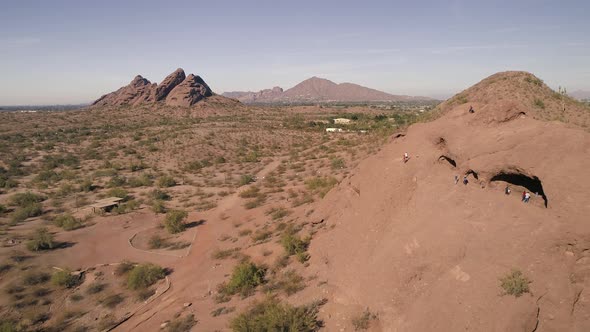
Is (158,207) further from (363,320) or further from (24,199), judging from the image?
(363,320)

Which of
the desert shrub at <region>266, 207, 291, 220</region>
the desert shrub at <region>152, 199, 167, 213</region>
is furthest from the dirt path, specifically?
the desert shrub at <region>152, 199, 167, 213</region>

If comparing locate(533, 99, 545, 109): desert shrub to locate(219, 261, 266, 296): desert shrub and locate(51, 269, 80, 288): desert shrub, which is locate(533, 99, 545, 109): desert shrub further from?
locate(51, 269, 80, 288): desert shrub

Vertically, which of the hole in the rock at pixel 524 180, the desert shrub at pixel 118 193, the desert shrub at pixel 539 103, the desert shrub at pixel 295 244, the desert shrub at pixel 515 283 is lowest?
the desert shrub at pixel 118 193

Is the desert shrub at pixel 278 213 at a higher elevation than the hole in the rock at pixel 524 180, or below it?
below

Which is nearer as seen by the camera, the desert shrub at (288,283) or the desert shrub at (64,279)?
the desert shrub at (288,283)

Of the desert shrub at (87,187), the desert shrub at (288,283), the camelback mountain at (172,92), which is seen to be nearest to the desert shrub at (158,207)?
the desert shrub at (87,187)

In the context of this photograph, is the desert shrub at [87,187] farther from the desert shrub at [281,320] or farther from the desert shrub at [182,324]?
the desert shrub at [281,320]
